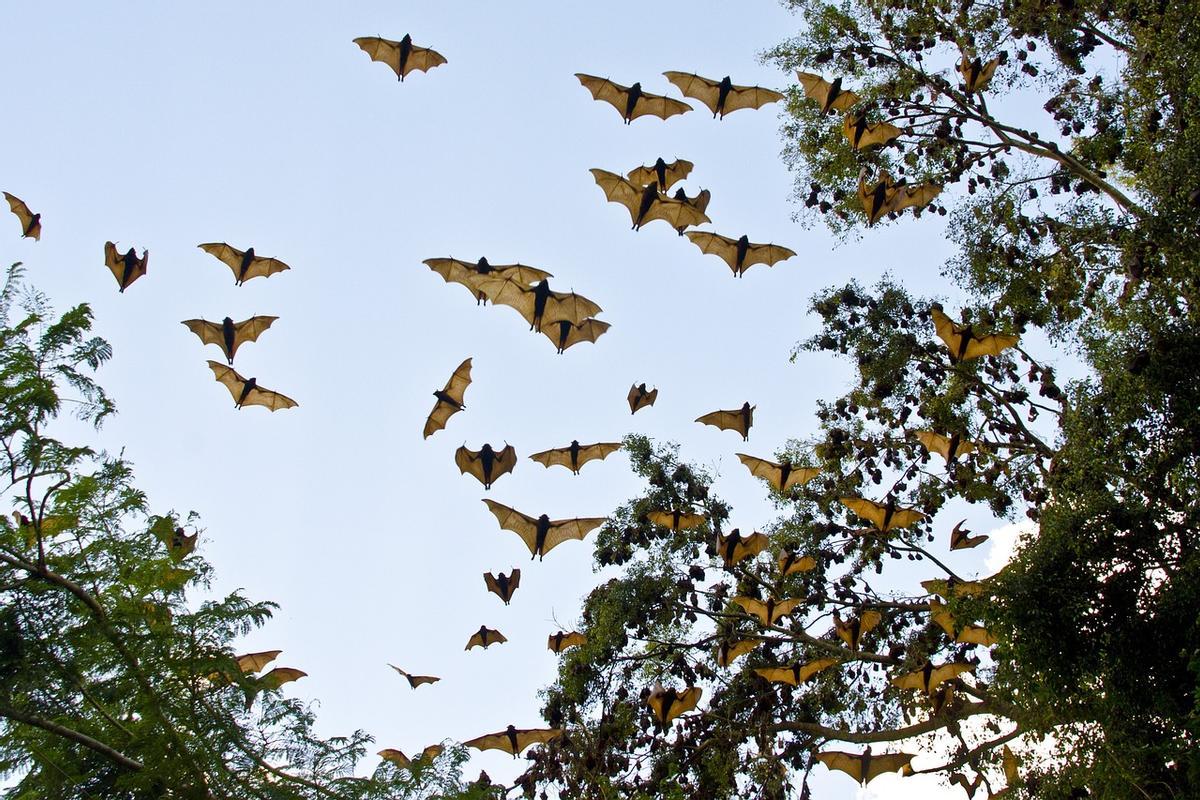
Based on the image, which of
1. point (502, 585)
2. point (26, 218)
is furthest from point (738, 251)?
point (26, 218)

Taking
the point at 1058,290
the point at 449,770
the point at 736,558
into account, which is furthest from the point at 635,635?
the point at 1058,290

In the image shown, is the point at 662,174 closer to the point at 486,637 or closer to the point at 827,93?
the point at 827,93

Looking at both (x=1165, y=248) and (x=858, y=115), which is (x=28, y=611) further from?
(x=858, y=115)

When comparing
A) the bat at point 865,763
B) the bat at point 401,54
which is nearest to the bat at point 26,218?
the bat at point 401,54

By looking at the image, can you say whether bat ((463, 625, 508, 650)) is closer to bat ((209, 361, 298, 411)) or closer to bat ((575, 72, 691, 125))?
bat ((209, 361, 298, 411))

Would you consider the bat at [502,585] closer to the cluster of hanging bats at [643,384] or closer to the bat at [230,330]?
the cluster of hanging bats at [643,384]

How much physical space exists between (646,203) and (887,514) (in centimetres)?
440

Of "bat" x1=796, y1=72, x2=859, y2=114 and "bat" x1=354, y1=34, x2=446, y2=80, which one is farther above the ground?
"bat" x1=354, y1=34, x2=446, y2=80

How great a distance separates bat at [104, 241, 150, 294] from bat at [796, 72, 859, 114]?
767 centimetres

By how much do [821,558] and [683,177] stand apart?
4643 millimetres

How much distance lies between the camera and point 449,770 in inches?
243

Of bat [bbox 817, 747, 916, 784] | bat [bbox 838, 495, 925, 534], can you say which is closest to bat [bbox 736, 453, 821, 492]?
bat [bbox 838, 495, 925, 534]

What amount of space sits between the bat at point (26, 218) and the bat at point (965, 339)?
32.0 ft

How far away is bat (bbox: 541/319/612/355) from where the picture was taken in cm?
1193
